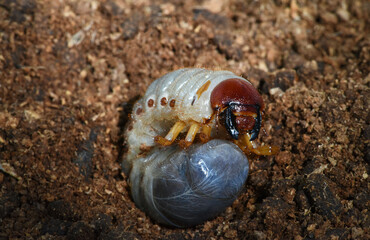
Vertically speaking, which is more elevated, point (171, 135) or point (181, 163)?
point (171, 135)

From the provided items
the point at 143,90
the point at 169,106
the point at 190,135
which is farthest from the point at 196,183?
the point at 143,90

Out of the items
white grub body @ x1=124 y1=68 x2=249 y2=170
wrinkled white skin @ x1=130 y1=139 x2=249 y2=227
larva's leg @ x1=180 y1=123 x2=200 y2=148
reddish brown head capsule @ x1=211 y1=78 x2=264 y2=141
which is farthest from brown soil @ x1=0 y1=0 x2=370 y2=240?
larva's leg @ x1=180 y1=123 x2=200 y2=148

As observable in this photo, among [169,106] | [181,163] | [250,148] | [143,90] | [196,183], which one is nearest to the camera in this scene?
[196,183]

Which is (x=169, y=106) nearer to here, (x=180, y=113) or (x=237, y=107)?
(x=180, y=113)

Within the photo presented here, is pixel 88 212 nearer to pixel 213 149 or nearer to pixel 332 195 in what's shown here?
pixel 213 149

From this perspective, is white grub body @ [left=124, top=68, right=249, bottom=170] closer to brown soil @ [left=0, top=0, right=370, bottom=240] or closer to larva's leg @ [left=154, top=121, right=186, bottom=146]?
larva's leg @ [left=154, top=121, right=186, bottom=146]

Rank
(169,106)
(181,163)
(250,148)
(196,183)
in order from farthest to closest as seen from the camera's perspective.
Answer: (169,106)
(250,148)
(181,163)
(196,183)

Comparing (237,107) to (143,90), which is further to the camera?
(143,90)
